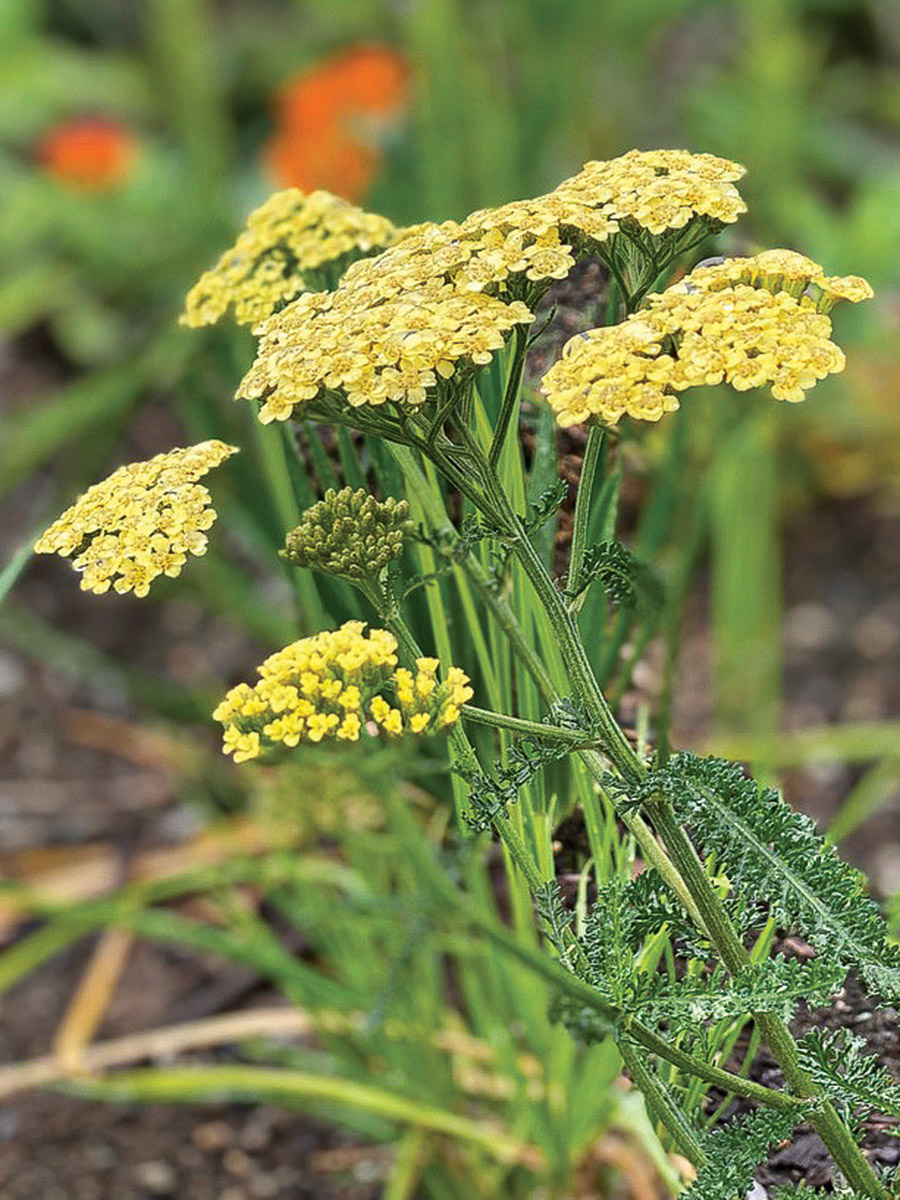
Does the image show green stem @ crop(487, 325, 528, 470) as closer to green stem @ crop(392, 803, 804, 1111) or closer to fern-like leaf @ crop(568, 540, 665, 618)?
fern-like leaf @ crop(568, 540, 665, 618)

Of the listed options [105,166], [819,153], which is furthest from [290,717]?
[819,153]

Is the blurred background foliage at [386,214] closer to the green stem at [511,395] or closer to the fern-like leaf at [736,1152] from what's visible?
the green stem at [511,395]

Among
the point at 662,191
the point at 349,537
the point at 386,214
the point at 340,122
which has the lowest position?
the point at 349,537

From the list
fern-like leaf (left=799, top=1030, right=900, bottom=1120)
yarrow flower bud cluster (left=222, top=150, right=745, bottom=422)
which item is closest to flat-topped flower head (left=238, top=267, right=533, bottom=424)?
yarrow flower bud cluster (left=222, top=150, right=745, bottom=422)

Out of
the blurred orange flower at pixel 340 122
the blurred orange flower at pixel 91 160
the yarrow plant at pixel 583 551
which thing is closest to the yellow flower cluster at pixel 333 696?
the yarrow plant at pixel 583 551

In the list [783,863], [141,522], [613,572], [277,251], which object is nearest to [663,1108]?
[783,863]

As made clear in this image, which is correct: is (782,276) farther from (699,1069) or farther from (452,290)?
(699,1069)

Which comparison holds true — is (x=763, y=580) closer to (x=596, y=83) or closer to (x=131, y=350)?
(x=131, y=350)
